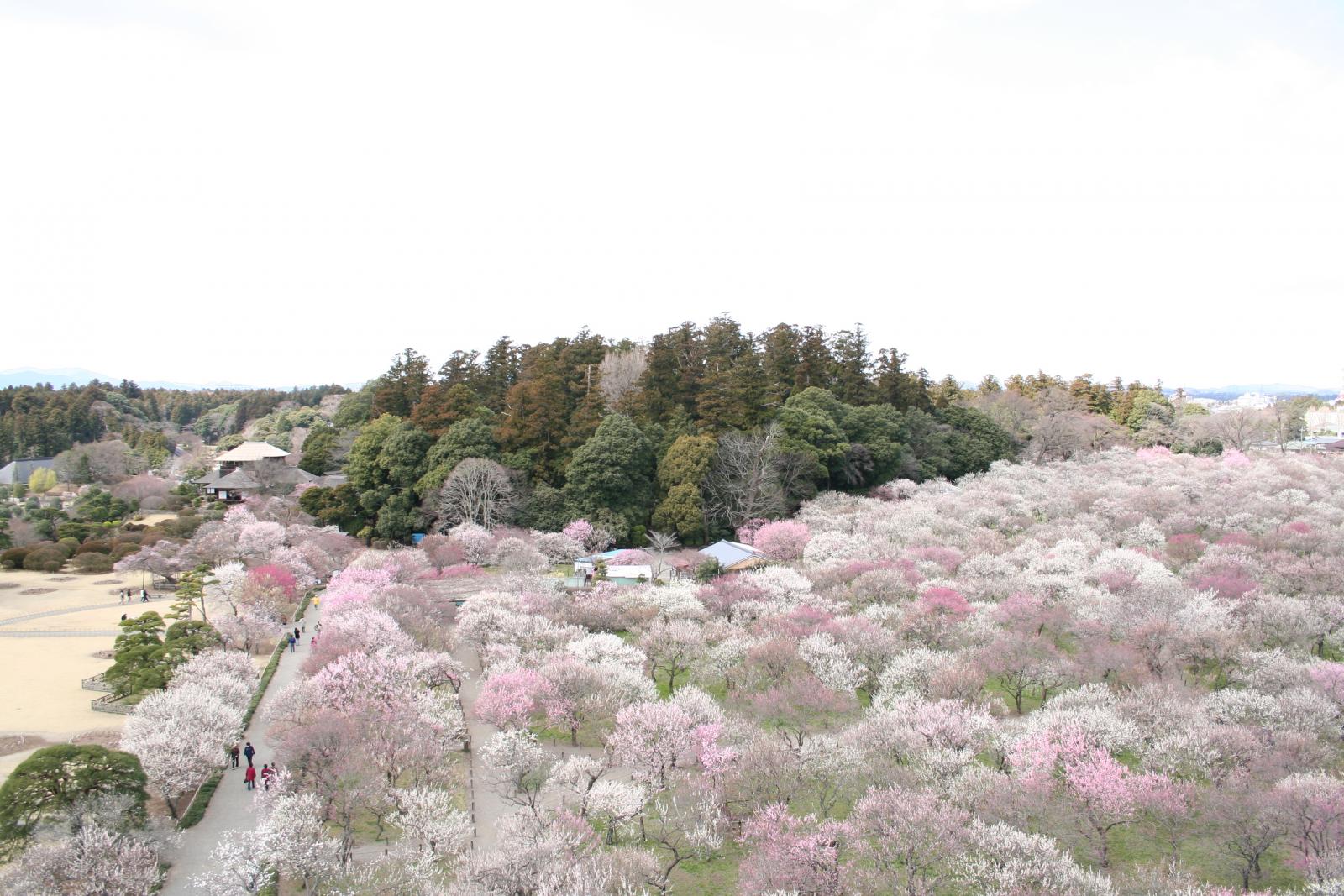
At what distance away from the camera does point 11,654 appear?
957 inches

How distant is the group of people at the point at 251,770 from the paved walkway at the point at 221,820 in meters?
0.10

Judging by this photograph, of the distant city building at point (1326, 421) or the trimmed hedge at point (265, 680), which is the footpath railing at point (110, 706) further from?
the distant city building at point (1326, 421)

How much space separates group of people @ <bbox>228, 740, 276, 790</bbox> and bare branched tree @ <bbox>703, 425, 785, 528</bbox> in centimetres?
2162

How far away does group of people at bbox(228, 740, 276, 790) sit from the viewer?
14027mm

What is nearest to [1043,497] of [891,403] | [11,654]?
[891,403]

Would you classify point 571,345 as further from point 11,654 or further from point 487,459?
point 11,654

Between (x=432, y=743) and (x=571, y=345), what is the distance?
102ft

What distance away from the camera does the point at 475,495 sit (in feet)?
107

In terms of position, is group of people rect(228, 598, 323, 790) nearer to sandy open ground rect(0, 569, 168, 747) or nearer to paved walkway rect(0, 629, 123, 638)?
sandy open ground rect(0, 569, 168, 747)

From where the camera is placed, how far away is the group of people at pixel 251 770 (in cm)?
1403

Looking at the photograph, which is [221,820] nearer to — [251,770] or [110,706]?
[251,770]

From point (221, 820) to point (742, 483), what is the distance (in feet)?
79.1

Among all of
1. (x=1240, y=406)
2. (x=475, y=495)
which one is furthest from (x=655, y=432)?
(x=1240, y=406)

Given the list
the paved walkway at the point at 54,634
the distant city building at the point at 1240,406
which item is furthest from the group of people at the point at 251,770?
the distant city building at the point at 1240,406
